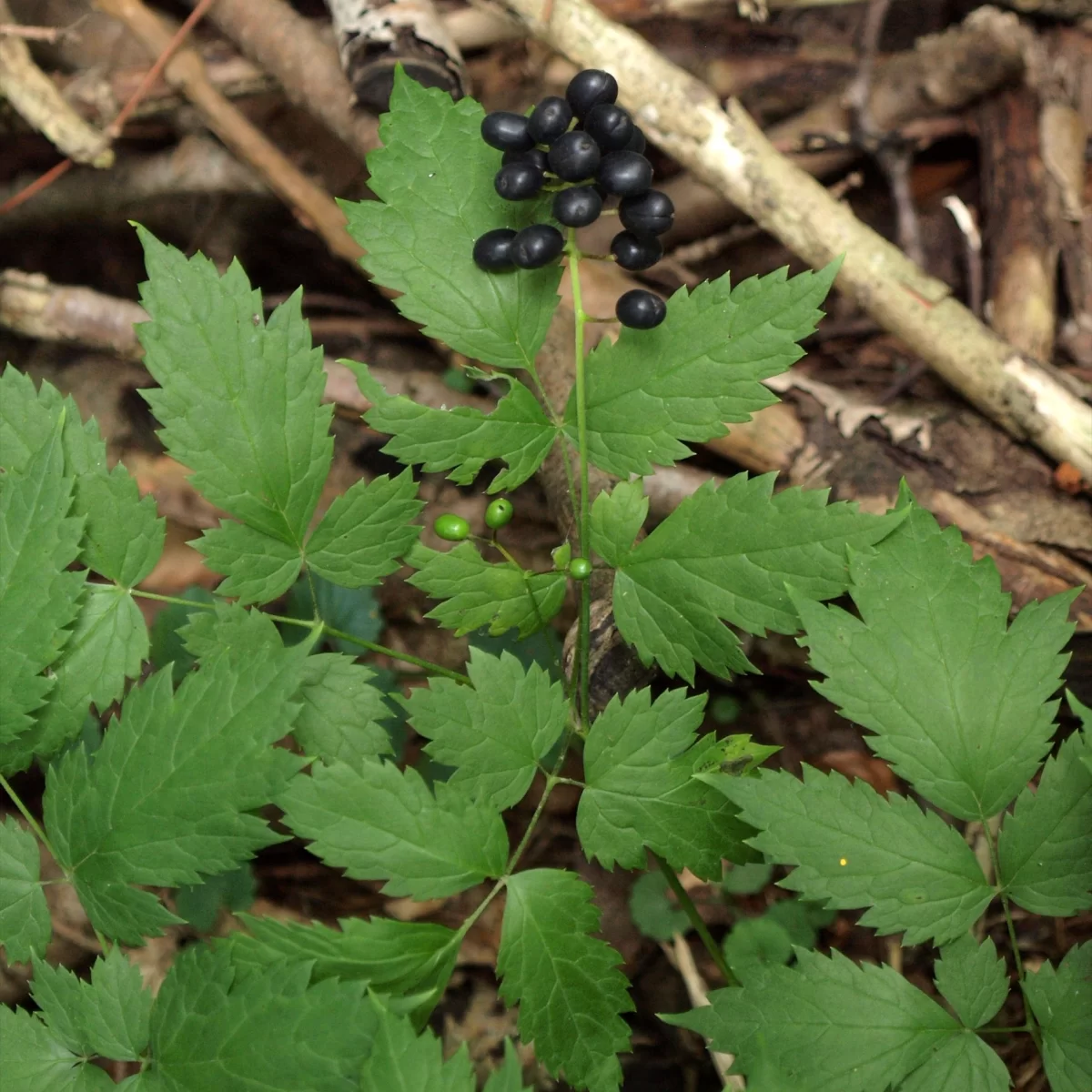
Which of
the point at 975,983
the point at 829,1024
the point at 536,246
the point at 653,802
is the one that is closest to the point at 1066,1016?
the point at 975,983

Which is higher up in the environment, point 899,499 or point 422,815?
point 899,499

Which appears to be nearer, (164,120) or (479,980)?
(479,980)

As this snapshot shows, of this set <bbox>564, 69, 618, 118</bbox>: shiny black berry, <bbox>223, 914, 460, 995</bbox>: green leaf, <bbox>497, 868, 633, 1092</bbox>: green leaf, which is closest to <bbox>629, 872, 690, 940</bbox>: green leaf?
<bbox>497, 868, 633, 1092</bbox>: green leaf

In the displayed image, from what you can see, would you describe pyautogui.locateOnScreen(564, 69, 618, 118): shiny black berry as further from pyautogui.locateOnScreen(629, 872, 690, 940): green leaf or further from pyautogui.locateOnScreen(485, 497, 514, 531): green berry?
pyautogui.locateOnScreen(629, 872, 690, 940): green leaf

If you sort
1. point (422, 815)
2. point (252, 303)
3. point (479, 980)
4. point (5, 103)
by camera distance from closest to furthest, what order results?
point (422, 815) → point (252, 303) → point (479, 980) → point (5, 103)

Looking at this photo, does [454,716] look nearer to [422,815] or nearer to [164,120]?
[422,815]

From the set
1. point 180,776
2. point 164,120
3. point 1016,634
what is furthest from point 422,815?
point 164,120
